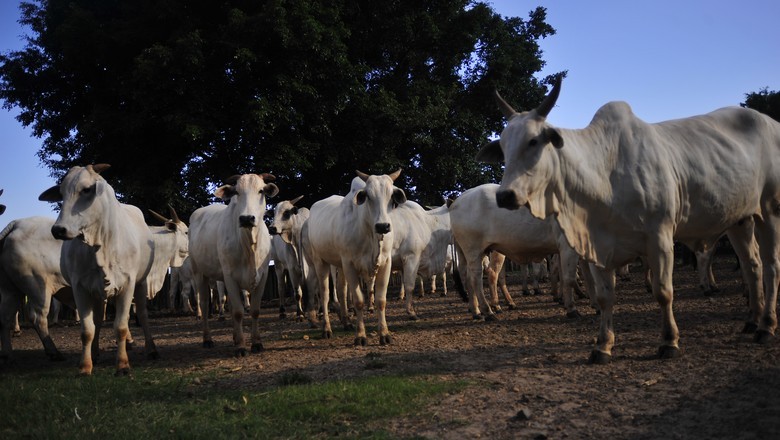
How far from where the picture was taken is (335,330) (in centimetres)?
1138

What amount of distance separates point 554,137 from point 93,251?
18.6 ft

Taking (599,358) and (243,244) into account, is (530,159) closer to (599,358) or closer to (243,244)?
(599,358)

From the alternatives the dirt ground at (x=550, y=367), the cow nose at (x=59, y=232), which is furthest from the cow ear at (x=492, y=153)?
the cow nose at (x=59, y=232)

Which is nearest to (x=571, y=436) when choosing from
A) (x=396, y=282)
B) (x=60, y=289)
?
(x=60, y=289)

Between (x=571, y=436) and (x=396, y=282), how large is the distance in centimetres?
2602

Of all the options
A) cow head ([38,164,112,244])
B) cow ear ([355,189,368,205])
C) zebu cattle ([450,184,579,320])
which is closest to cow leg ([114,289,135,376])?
cow head ([38,164,112,244])

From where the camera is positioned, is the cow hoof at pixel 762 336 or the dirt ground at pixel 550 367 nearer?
the dirt ground at pixel 550 367

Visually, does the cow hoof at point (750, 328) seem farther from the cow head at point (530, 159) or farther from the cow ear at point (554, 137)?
the cow ear at point (554, 137)

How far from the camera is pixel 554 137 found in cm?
624

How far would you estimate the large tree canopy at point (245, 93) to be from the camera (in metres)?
17.7

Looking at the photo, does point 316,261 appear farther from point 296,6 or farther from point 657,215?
point 296,6

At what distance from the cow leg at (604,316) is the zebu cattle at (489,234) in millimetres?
4093

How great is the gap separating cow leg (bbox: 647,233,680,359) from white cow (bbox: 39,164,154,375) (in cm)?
615

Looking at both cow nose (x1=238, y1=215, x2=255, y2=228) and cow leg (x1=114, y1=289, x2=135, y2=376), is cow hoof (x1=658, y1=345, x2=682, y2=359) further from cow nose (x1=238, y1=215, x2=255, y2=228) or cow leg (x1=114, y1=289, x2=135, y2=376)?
cow leg (x1=114, y1=289, x2=135, y2=376)
